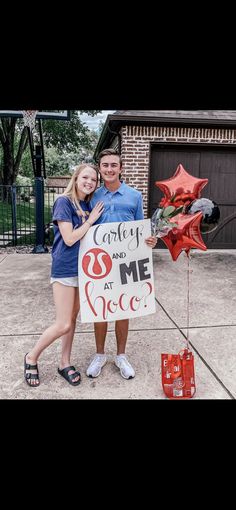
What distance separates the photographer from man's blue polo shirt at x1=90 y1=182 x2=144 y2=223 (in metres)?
2.51

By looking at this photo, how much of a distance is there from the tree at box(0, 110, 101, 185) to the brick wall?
13018 millimetres

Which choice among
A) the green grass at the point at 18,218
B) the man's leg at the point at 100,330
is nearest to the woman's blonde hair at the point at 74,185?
the man's leg at the point at 100,330

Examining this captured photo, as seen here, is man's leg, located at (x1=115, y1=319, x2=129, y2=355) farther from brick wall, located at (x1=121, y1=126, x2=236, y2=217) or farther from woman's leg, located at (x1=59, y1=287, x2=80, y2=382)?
brick wall, located at (x1=121, y1=126, x2=236, y2=217)

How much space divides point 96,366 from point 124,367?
8.8 inches

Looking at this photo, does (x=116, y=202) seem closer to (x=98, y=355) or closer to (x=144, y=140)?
(x=98, y=355)

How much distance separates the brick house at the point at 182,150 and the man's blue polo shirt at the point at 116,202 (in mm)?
5216

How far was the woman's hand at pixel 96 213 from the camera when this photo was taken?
237cm

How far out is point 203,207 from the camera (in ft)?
7.49

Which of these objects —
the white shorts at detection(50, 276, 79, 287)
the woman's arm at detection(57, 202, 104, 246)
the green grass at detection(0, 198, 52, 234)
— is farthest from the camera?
the green grass at detection(0, 198, 52, 234)

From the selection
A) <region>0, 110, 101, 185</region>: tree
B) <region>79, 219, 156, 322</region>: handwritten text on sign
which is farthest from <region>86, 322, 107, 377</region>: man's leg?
<region>0, 110, 101, 185</region>: tree

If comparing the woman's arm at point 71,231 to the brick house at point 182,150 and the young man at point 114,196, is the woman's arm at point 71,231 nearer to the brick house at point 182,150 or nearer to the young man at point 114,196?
the young man at point 114,196

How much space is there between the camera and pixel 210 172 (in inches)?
318
